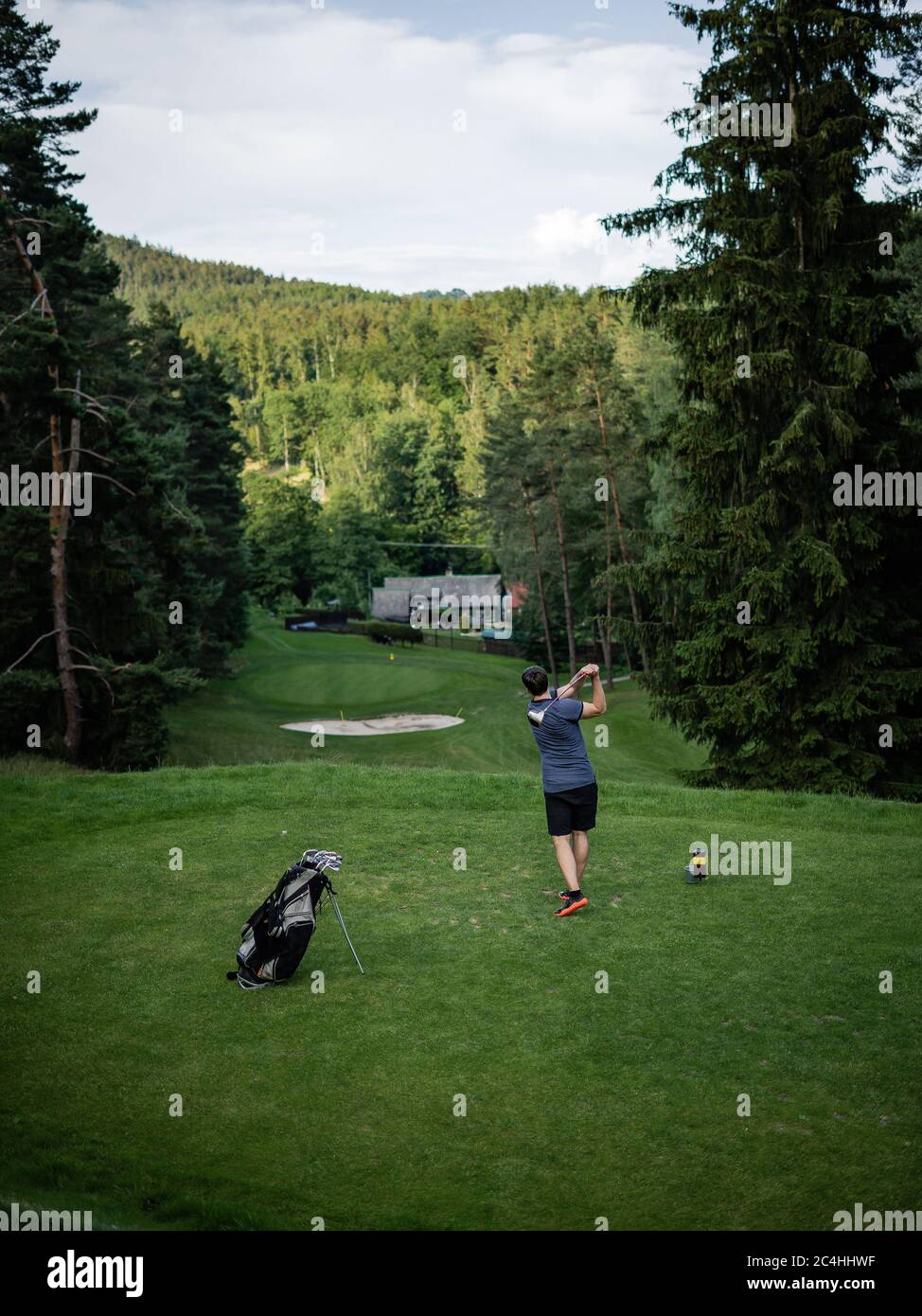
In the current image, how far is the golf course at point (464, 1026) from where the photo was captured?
6.10 metres

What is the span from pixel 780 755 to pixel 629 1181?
17.0m

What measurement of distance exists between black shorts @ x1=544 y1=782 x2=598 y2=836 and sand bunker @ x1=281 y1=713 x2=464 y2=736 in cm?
3560

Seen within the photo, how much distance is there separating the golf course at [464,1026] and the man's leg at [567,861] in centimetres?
40

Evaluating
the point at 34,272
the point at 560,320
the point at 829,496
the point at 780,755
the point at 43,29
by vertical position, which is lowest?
the point at 780,755

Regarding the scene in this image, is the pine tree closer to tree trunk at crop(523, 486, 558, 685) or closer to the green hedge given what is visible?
tree trunk at crop(523, 486, 558, 685)

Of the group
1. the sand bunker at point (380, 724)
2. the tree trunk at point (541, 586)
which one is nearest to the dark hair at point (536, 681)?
the sand bunker at point (380, 724)

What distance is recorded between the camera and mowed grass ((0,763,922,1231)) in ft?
19.9

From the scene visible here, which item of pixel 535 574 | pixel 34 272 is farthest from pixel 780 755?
pixel 535 574

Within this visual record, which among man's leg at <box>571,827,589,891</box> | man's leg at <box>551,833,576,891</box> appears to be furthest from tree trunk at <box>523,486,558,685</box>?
man's leg at <box>551,833,576,891</box>

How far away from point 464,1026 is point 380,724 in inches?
→ 1651

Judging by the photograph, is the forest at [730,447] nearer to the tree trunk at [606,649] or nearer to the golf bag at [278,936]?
the golf bag at [278,936]
